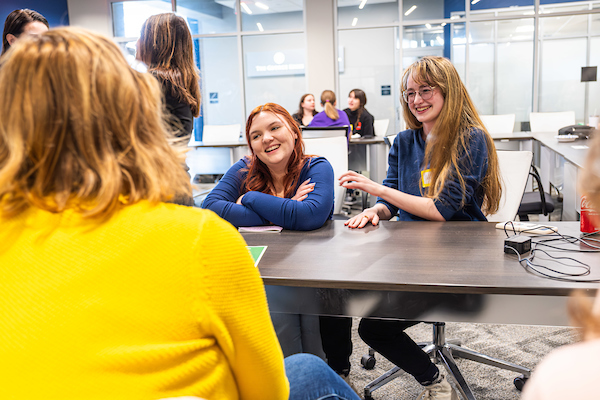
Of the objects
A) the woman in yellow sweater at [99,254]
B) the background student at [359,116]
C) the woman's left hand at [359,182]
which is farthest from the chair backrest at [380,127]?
the woman in yellow sweater at [99,254]

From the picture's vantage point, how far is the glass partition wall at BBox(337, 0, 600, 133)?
738 centimetres

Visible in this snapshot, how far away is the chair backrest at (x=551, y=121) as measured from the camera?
5691mm

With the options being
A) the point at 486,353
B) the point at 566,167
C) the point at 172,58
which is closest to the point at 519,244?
the point at 486,353

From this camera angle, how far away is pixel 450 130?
6.15 feet

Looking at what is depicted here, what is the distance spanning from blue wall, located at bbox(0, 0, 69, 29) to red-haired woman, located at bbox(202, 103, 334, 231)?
22.0ft

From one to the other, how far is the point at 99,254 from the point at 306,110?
20.1 feet

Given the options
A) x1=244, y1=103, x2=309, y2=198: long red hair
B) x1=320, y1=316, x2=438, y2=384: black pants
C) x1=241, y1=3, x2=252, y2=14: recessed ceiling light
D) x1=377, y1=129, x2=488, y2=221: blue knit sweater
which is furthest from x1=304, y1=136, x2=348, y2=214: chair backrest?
x1=241, y1=3, x2=252, y2=14: recessed ceiling light

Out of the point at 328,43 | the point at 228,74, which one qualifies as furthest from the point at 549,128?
the point at 228,74

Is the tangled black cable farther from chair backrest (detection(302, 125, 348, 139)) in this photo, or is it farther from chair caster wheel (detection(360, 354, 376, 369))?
chair backrest (detection(302, 125, 348, 139))

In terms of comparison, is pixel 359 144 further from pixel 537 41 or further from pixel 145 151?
pixel 145 151

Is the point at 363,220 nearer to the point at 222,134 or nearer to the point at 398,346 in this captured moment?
the point at 398,346

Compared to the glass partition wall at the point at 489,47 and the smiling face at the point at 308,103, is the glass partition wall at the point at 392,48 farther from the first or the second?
the smiling face at the point at 308,103

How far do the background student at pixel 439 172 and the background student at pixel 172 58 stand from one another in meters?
0.75

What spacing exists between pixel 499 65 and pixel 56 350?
8.19m
